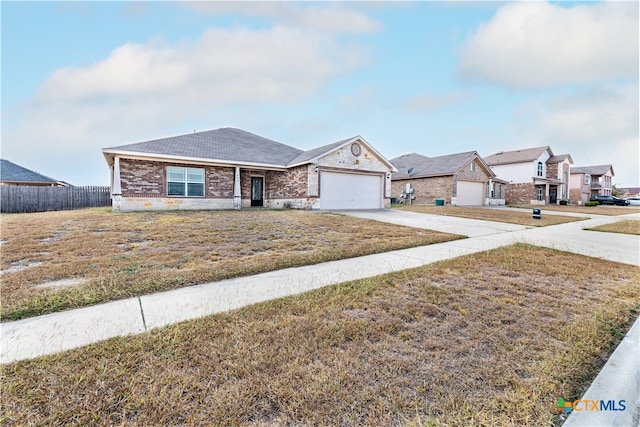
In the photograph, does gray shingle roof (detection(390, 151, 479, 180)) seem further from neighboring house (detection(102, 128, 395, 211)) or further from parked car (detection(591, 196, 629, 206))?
parked car (detection(591, 196, 629, 206))

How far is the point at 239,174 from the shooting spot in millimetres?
16953

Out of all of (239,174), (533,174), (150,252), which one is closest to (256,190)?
(239,174)

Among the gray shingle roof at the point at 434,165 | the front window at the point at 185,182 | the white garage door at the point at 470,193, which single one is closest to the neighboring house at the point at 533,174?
the white garage door at the point at 470,193

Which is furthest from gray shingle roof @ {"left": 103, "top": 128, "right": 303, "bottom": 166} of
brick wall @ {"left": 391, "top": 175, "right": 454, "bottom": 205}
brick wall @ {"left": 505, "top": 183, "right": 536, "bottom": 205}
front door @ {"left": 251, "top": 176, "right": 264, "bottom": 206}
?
brick wall @ {"left": 505, "top": 183, "right": 536, "bottom": 205}

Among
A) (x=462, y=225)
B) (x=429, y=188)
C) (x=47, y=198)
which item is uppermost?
(x=429, y=188)

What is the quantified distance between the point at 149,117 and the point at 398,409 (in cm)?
2599

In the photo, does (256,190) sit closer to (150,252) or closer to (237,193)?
(237,193)

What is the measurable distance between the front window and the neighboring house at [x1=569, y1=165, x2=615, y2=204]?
5084 centimetres

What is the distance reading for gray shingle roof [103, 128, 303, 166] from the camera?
14.8 meters

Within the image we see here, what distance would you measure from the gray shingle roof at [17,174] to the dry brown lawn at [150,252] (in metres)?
21.8

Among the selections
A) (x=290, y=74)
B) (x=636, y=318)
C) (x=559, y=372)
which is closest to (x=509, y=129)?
(x=290, y=74)

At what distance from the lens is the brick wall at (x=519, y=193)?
1254 inches

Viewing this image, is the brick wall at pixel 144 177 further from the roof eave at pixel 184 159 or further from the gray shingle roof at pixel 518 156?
the gray shingle roof at pixel 518 156

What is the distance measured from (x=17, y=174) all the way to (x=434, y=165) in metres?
37.5
